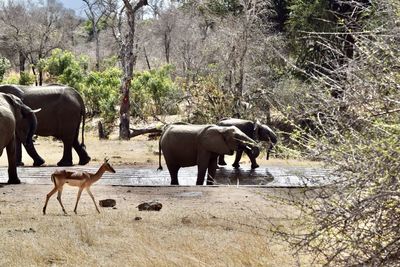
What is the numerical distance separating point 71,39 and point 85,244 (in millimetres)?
59713

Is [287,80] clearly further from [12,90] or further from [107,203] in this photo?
[107,203]

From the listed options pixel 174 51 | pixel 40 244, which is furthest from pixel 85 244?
pixel 174 51

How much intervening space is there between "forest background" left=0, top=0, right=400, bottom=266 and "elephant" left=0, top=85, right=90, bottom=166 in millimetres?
4917

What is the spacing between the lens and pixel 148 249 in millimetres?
7301

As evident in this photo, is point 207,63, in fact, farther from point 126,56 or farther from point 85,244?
point 85,244

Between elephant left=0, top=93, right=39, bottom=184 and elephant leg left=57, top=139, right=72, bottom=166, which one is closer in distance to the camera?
elephant left=0, top=93, right=39, bottom=184

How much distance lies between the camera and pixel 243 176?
15203 millimetres

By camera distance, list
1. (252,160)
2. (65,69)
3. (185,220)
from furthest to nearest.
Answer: (65,69), (252,160), (185,220)

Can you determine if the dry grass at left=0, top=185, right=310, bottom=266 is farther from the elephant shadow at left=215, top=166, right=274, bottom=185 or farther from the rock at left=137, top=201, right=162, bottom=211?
the elephant shadow at left=215, top=166, right=274, bottom=185

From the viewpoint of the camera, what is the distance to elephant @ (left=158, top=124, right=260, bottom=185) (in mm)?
14336

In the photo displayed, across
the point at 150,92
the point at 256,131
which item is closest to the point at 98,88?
the point at 150,92

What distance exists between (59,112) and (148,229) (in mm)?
10575

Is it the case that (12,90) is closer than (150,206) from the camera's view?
No

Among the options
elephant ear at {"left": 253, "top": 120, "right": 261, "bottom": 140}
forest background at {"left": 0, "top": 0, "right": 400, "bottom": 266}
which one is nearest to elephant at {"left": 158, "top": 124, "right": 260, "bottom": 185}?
forest background at {"left": 0, "top": 0, "right": 400, "bottom": 266}
